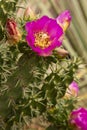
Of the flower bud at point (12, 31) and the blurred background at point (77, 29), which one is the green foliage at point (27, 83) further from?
the blurred background at point (77, 29)

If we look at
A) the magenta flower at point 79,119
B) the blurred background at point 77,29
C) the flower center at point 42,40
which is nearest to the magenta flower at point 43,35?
the flower center at point 42,40

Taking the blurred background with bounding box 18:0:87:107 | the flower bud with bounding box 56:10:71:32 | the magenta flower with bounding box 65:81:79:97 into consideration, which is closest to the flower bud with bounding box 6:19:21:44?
the flower bud with bounding box 56:10:71:32

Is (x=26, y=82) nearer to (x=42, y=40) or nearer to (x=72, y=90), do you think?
(x=42, y=40)

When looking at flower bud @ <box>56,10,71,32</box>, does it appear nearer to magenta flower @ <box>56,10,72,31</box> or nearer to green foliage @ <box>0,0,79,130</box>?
magenta flower @ <box>56,10,72,31</box>

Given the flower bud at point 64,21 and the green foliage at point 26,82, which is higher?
the flower bud at point 64,21

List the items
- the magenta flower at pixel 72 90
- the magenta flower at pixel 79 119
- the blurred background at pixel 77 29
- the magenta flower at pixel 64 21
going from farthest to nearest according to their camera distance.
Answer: the blurred background at pixel 77 29 → the magenta flower at pixel 72 90 → the magenta flower at pixel 79 119 → the magenta flower at pixel 64 21
